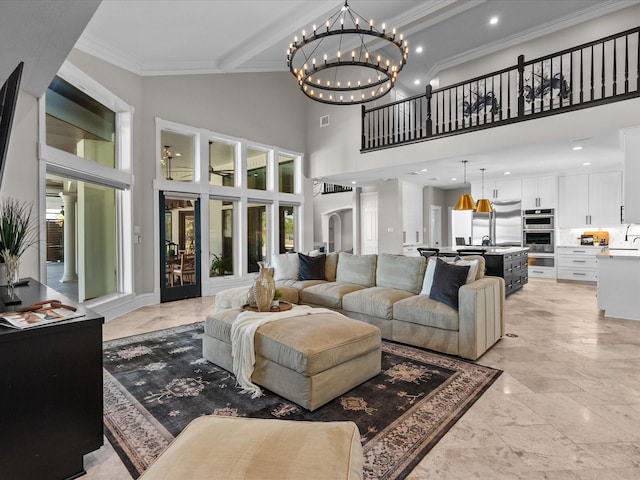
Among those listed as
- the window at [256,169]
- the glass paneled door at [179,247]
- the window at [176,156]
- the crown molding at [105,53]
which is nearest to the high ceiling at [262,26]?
the crown molding at [105,53]

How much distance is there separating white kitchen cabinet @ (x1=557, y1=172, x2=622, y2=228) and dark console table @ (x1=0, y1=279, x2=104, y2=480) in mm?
9427

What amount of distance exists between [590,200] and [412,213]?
160 inches

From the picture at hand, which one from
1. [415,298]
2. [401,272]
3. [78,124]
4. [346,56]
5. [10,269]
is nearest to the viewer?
[10,269]

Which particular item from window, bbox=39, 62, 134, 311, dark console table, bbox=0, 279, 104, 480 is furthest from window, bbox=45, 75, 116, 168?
→ dark console table, bbox=0, 279, 104, 480

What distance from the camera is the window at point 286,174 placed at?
8.64m

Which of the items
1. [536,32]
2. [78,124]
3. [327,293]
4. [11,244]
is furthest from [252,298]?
[536,32]

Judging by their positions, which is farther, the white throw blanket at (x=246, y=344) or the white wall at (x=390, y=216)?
the white wall at (x=390, y=216)

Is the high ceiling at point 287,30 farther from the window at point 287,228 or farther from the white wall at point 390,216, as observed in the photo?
the window at point 287,228

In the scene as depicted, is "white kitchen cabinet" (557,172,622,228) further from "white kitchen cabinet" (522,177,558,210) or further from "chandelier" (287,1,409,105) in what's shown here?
"chandelier" (287,1,409,105)

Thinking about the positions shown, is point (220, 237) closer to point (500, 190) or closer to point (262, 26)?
point (262, 26)

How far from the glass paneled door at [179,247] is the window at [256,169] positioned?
5.17ft

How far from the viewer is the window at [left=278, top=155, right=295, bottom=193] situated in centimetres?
864

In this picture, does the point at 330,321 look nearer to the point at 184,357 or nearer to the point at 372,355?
the point at 372,355

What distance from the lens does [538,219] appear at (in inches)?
330
